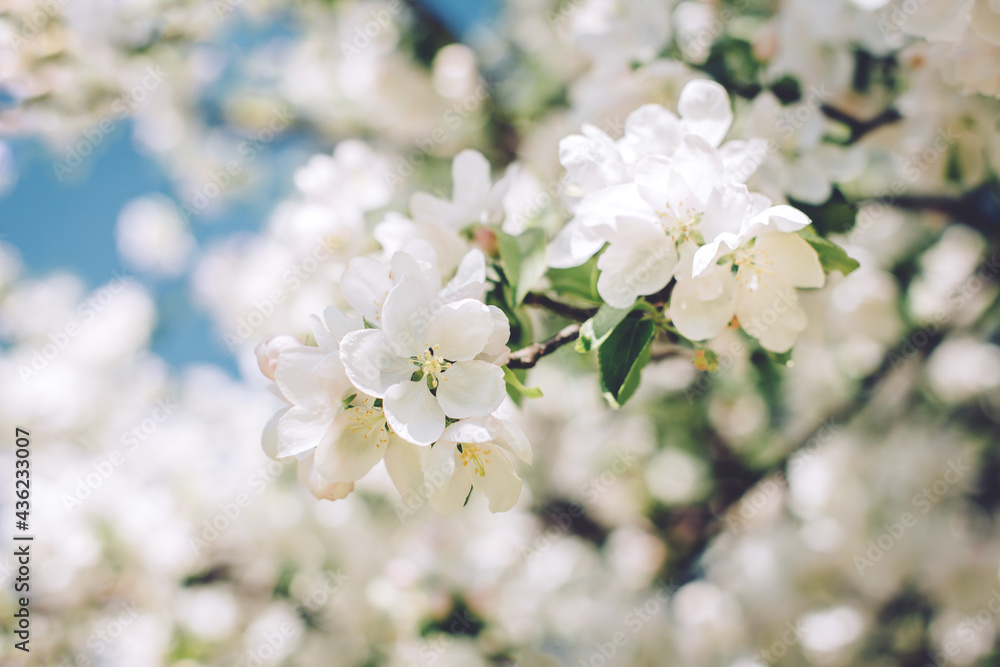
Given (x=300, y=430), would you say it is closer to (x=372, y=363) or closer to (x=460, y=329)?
(x=372, y=363)

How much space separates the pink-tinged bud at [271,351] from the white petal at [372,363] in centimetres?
14

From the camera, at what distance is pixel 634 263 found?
0.76 meters

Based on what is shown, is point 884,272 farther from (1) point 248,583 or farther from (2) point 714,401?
(1) point 248,583

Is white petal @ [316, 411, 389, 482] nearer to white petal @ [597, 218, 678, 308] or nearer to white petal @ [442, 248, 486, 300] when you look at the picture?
white petal @ [442, 248, 486, 300]

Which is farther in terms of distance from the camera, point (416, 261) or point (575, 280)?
point (575, 280)

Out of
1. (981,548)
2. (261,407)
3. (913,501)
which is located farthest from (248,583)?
(981,548)

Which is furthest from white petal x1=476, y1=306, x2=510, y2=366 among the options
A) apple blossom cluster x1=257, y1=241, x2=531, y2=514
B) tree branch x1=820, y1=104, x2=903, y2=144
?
tree branch x1=820, y1=104, x2=903, y2=144

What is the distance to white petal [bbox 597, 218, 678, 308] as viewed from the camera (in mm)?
745

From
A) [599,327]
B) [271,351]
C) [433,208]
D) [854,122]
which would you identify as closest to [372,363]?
[271,351]

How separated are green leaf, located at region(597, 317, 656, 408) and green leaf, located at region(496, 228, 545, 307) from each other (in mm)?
141

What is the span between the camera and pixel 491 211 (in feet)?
3.30

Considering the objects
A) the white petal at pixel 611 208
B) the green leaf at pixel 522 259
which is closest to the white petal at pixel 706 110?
the white petal at pixel 611 208

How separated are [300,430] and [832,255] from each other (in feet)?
2.28

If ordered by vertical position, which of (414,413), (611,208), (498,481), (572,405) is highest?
(611,208)
